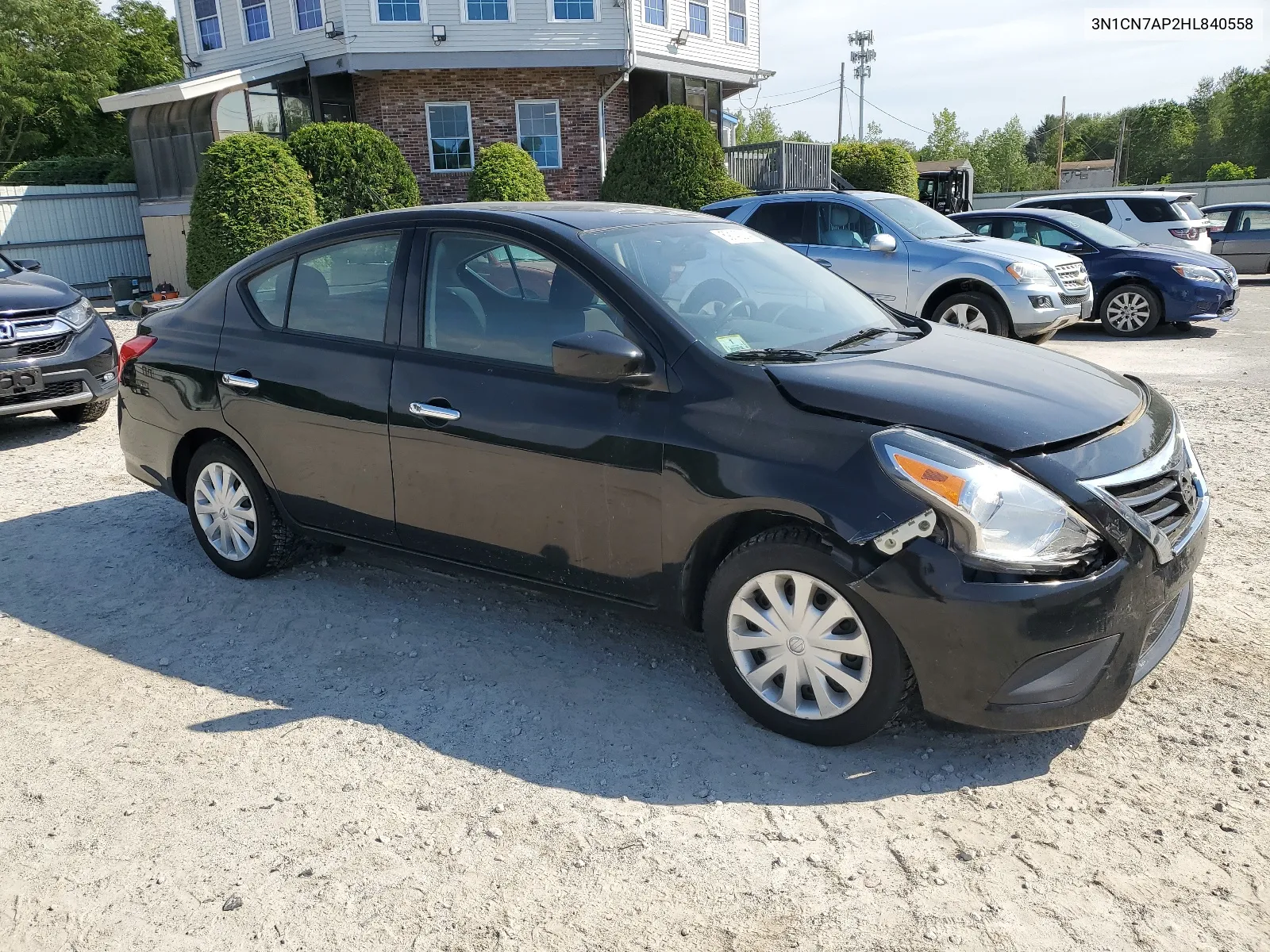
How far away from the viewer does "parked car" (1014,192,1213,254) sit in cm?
1548

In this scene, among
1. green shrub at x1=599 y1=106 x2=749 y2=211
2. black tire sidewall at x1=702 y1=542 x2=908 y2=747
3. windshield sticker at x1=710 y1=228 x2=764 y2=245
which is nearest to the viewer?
black tire sidewall at x1=702 y1=542 x2=908 y2=747

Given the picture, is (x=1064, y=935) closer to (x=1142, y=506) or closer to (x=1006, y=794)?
(x=1006, y=794)

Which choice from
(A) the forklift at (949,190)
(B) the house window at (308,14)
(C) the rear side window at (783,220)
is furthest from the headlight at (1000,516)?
(A) the forklift at (949,190)

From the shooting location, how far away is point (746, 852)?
2.91 m

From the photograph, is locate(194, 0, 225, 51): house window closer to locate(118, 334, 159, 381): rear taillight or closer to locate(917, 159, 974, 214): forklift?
locate(917, 159, 974, 214): forklift

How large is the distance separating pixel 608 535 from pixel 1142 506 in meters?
1.73

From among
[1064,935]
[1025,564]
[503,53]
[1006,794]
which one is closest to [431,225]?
[1025,564]

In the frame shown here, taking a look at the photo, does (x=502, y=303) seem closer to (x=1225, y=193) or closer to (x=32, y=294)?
(x=32, y=294)

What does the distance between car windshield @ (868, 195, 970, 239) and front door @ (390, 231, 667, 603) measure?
823cm

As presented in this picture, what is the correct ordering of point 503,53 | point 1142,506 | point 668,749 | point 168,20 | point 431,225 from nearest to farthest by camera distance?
1. point 1142,506
2. point 668,749
3. point 431,225
4. point 503,53
5. point 168,20

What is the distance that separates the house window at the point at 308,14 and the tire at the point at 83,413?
1711cm

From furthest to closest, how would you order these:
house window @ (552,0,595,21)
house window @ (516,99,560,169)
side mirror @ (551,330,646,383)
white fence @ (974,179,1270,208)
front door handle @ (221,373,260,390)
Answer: white fence @ (974,179,1270,208)
house window @ (516,99,560,169)
house window @ (552,0,595,21)
front door handle @ (221,373,260,390)
side mirror @ (551,330,646,383)

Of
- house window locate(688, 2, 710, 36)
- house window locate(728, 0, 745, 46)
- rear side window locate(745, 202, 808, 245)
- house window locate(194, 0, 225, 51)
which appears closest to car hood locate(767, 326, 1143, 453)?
rear side window locate(745, 202, 808, 245)

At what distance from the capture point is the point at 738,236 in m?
4.54
